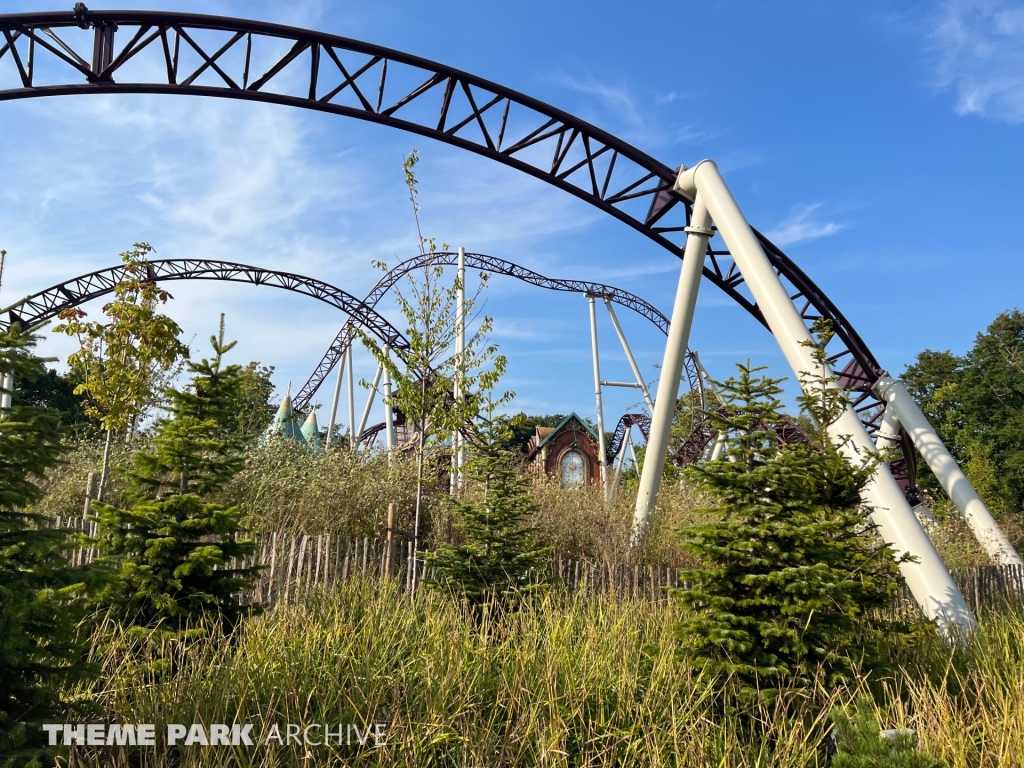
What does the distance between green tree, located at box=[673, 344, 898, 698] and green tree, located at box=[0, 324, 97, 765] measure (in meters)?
3.48

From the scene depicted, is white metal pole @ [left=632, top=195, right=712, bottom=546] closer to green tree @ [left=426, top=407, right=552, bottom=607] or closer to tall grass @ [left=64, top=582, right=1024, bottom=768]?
green tree @ [left=426, top=407, right=552, bottom=607]

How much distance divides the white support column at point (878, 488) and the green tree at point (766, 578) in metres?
1.08

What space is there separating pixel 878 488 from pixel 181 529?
19.1ft

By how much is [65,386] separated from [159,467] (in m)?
42.9

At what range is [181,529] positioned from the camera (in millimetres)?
5074

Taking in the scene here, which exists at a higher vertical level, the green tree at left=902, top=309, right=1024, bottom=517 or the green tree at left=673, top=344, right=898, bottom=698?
the green tree at left=902, top=309, right=1024, bottom=517

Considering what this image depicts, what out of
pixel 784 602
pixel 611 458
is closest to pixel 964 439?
pixel 611 458

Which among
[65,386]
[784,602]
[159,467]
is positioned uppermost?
[65,386]

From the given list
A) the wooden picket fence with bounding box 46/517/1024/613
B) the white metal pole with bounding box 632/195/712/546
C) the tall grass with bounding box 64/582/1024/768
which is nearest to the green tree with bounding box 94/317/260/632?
the tall grass with bounding box 64/582/1024/768

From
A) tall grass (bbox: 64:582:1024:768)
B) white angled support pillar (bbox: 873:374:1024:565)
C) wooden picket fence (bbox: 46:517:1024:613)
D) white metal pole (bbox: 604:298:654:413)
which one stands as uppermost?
white metal pole (bbox: 604:298:654:413)

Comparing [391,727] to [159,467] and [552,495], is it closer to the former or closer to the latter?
[159,467]

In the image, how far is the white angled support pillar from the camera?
10.4 metres

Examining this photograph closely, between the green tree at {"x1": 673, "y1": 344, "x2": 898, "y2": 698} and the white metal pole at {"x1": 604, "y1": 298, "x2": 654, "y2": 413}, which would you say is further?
the white metal pole at {"x1": 604, "y1": 298, "x2": 654, "y2": 413}

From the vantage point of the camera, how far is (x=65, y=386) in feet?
137
